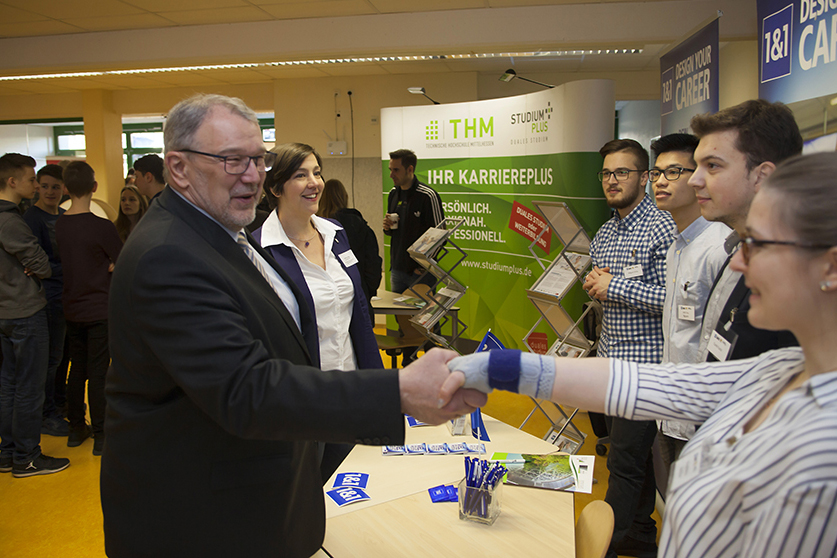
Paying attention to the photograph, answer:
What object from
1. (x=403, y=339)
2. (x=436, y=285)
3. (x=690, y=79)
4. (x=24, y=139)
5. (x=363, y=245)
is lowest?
(x=403, y=339)

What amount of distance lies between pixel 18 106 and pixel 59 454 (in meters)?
8.45

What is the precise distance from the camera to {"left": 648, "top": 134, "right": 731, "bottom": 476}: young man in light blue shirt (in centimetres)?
216

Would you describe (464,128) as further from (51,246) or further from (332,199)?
(51,246)

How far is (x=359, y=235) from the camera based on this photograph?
4.27 meters

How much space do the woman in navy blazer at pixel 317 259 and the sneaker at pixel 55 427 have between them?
3.16 m

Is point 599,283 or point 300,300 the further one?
point 599,283

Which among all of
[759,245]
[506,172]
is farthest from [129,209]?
[759,245]

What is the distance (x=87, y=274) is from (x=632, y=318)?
141 inches

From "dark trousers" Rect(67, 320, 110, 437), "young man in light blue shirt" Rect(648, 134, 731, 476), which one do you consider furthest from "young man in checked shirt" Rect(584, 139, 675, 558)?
"dark trousers" Rect(67, 320, 110, 437)

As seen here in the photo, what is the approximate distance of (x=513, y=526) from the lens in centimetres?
167

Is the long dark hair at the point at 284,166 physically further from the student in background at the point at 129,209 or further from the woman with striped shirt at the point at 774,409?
the student in background at the point at 129,209

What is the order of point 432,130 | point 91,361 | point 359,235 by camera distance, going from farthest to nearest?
point 432,130, point 359,235, point 91,361

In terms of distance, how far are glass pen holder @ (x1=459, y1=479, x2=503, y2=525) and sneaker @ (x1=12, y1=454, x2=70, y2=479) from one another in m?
3.44

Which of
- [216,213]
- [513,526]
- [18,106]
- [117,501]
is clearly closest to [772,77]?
[513,526]
